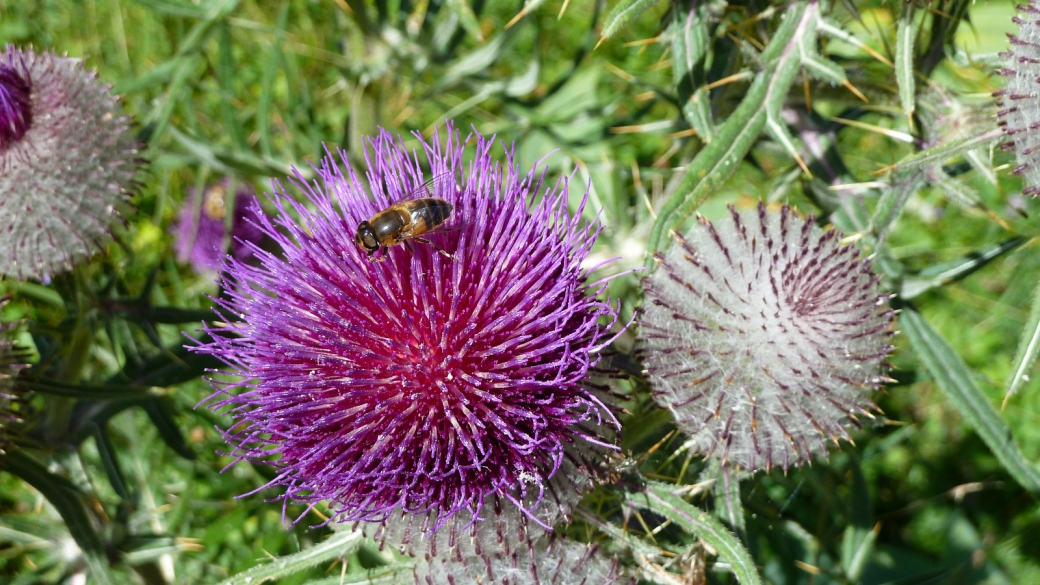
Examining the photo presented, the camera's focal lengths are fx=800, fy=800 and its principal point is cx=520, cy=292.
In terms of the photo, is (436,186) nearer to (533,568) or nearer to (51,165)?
(533,568)

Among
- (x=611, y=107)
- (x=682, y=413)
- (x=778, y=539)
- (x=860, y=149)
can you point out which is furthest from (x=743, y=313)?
(x=860, y=149)

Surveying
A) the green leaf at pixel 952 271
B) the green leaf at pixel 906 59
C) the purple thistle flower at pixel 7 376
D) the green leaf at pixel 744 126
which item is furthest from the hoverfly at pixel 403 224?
the green leaf at pixel 952 271

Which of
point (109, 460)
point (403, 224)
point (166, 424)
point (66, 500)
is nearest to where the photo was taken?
point (403, 224)

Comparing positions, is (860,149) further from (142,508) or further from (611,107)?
(142,508)

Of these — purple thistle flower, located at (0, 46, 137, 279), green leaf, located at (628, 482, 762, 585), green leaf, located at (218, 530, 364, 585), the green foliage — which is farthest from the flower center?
green leaf, located at (628, 482, 762, 585)

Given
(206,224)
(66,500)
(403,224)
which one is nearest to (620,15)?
(403,224)
